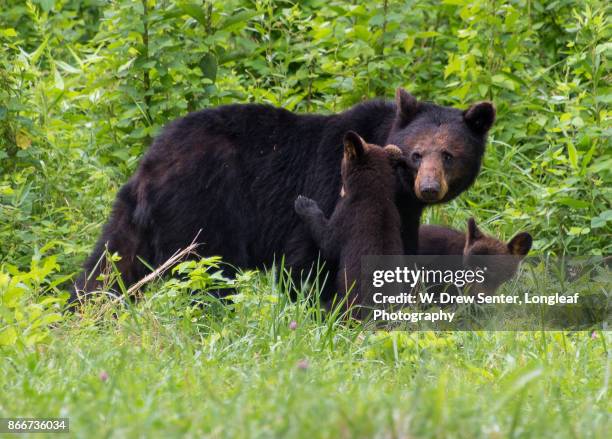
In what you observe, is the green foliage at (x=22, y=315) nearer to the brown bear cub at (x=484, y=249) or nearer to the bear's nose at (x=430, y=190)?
the bear's nose at (x=430, y=190)

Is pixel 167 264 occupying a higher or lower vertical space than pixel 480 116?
lower

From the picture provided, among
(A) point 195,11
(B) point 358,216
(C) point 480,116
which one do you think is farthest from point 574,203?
(A) point 195,11

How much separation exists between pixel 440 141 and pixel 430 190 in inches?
17.4

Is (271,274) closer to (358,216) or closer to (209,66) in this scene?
(358,216)

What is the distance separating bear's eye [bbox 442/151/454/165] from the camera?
648 centimetres

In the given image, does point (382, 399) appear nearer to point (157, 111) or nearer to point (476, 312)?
point (476, 312)

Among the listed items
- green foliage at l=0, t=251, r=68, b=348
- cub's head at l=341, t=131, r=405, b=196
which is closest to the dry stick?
green foliage at l=0, t=251, r=68, b=348

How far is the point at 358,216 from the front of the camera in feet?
19.8

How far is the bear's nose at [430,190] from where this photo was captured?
20.3 ft

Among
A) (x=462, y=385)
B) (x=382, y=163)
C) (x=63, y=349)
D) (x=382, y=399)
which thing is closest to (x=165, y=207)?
(x=382, y=163)

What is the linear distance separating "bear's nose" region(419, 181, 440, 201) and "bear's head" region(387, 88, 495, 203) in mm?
51

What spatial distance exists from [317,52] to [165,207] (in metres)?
2.66

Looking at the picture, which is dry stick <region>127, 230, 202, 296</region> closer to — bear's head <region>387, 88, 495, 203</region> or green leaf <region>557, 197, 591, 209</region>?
bear's head <region>387, 88, 495, 203</region>

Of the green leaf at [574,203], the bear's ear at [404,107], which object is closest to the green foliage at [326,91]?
the green leaf at [574,203]
